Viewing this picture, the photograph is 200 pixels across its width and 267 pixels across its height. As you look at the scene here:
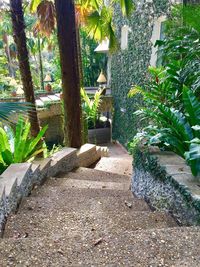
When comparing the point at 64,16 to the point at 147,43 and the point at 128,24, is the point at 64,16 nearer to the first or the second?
the point at 147,43

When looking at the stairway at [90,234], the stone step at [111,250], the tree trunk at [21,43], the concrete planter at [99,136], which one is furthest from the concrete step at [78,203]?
the concrete planter at [99,136]

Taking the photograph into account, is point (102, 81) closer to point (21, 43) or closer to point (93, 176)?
point (93, 176)

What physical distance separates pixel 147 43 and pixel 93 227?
5.08 m

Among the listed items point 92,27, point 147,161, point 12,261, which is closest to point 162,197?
point 147,161

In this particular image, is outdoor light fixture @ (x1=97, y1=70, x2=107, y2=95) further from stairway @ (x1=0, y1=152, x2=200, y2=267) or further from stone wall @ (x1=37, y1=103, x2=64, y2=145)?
stairway @ (x1=0, y1=152, x2=200, y2=267)

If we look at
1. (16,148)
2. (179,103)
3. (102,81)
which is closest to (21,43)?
(16,148)

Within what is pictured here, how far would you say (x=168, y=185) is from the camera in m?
1.69

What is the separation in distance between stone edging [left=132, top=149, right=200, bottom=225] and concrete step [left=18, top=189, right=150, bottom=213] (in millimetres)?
162

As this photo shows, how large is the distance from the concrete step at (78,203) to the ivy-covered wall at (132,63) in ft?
13.0

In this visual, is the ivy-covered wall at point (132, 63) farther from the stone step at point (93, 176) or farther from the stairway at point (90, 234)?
the stairway at point (90, 234)

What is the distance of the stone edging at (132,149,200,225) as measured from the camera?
1.46m

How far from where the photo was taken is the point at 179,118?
1945 mm

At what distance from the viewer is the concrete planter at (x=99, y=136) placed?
8555mm

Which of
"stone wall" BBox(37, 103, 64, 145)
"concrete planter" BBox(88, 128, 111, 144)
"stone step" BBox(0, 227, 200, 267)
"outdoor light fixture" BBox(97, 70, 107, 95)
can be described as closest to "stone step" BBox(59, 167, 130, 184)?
"stone step" BBox(0, 227, 200, 267)
